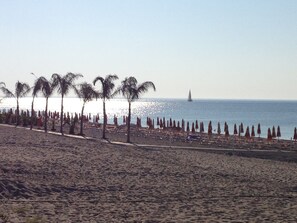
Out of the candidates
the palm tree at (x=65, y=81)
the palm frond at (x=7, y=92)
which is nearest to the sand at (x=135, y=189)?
the palm tree at (x=65, y=81)

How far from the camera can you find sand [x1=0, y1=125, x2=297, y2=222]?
1196 cm

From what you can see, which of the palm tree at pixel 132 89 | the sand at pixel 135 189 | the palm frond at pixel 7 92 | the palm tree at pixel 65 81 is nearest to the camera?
the sand at pixel 135 189

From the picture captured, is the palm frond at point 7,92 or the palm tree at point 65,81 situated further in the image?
the palm frond at point 7,92

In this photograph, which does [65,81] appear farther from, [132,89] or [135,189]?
[135,189]

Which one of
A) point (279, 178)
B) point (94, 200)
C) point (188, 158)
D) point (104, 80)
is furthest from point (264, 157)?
point (94, 200)

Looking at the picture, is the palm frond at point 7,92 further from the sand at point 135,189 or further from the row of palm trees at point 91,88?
the sand at point 135,189

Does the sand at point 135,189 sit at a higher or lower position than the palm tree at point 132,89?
lower

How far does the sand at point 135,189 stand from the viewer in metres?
12.0

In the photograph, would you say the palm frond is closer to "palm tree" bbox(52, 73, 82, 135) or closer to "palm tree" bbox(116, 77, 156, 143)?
"palm tree" bbox(52, 73, 82, 135)

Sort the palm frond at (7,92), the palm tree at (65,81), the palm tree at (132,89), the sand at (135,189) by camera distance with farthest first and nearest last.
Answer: the palm frond at (7,92) < the palm tree at (65,81) < the palm tree at (132,89) < the sand at (135,189)

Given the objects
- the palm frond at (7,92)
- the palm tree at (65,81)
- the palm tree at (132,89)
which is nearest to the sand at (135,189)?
the palm tree at (132,89)

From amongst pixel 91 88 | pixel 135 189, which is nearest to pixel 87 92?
pixel 91 88

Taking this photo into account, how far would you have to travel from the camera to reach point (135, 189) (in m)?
15.3

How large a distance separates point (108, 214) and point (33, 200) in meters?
2.11
